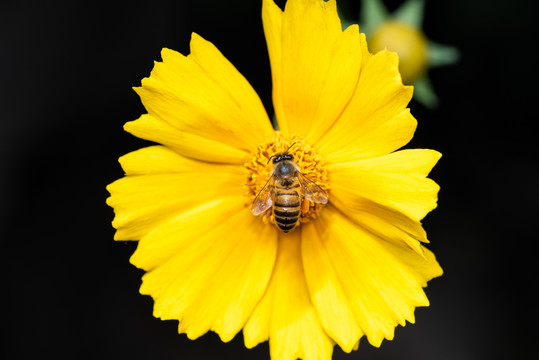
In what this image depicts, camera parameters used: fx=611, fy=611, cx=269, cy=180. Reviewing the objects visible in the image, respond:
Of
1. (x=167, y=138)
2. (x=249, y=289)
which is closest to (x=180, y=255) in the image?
(x=249, y=289)

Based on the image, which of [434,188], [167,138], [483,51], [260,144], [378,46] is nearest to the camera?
[434,188]

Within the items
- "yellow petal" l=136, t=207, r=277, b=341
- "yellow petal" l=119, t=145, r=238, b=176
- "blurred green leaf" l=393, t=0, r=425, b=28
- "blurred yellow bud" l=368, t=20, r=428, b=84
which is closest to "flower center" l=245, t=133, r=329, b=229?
"yellow petal" l=136, t=207, r=277, b=341

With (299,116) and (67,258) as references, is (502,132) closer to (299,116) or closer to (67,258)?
(299,116)

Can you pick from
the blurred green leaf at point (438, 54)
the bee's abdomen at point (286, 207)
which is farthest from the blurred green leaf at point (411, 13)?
the bee's abdomen at point (286, 207)

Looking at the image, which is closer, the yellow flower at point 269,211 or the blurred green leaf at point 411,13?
the yellow flower at point 269,211

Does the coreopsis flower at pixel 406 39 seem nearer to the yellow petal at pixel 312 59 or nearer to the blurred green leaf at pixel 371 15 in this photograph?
the blurred green leaf at pixel 371 15
